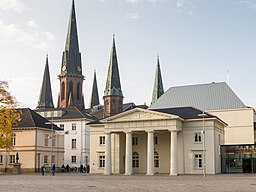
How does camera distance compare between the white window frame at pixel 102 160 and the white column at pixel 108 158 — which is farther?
the white window frame at pixel 102 160

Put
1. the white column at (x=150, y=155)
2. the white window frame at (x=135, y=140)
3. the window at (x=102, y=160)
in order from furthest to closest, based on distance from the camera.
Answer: the window at (x=102, y=160) < the white window frame at (x=135, y=140) < the white column at (x=150, y=155)

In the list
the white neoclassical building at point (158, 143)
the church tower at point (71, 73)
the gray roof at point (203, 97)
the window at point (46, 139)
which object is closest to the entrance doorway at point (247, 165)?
the white neoclassical building at point (158, 143)

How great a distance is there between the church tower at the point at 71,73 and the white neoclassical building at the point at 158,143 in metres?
63.2

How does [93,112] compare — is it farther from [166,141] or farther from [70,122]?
[166,141]

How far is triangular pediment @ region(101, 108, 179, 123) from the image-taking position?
5841cm

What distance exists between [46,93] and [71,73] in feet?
32.2

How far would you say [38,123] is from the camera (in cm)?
7506

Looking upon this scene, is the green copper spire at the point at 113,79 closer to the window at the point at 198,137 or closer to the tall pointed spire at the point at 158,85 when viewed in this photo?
the tall pointed spire at the point at 158,85

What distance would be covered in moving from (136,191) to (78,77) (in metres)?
105

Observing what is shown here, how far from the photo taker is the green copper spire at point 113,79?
4390 inches

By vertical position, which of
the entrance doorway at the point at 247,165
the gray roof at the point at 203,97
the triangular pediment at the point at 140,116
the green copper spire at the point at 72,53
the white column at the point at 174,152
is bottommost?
the entrance doorway at the point at 247,165

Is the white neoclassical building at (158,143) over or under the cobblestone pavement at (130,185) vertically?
over

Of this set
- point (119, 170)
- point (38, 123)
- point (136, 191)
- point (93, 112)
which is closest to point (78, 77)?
point (93, 112)

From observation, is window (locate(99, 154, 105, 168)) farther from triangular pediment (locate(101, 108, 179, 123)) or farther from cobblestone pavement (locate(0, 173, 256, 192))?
cobblestone pavement (locate(0, 173, 256, 192))
